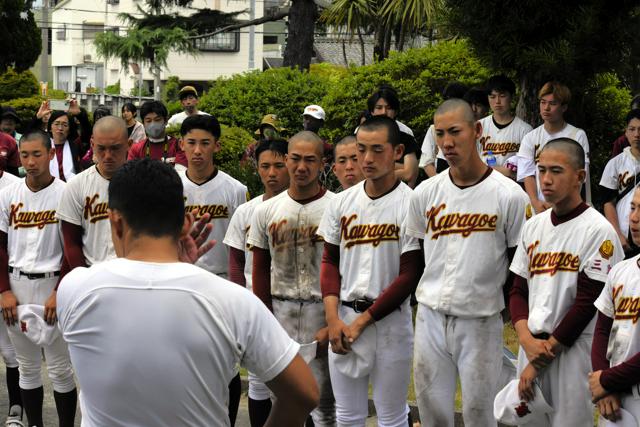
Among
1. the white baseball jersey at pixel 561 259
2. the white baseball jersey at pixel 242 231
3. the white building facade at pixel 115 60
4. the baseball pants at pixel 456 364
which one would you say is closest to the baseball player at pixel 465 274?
the baseball pants at pixel 456 364

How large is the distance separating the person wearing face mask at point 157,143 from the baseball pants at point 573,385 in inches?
179

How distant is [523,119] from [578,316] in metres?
5.26

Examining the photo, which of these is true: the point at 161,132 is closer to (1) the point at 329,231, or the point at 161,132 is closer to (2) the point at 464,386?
(1) the point at 329,231

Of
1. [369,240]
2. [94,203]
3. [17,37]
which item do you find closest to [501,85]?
[369,240]

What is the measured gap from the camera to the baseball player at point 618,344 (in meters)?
5.53

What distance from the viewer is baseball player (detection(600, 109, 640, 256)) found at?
340 inches

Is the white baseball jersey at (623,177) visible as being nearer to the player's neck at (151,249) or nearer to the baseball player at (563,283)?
the baseball player at (563,283)

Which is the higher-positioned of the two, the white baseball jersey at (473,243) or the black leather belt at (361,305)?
the white baseball jersey at (473,243)

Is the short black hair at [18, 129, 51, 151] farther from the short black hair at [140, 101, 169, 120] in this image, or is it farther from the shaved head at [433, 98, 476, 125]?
the shaved head at [433, 98, 476, 125]

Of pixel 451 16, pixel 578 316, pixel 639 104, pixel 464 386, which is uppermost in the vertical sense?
pixel 451 16

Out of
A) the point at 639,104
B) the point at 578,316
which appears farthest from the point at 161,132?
the point at 578,316

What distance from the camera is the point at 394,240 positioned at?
6.80 metres

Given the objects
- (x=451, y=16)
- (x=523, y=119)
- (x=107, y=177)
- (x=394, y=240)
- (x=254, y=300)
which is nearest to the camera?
(x=254, y=300)

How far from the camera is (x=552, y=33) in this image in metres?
9.77
